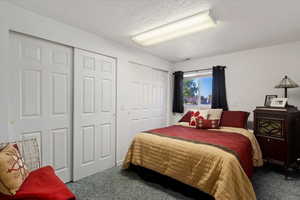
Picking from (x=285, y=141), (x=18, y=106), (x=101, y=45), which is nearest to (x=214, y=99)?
(x=285, y=141)

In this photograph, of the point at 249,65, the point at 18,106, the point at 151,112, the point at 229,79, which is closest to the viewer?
the point at 18,106

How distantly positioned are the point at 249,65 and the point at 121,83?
8.44 feet

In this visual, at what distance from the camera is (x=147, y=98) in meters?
3.61

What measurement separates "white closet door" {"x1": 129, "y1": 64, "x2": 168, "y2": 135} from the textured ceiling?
2.81ft

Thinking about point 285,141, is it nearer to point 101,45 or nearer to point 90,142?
point 90,142

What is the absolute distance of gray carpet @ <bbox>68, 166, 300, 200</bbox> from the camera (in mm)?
1938

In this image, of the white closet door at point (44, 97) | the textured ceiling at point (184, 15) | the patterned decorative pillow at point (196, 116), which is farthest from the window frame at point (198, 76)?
the white closet door at point (44, 97)

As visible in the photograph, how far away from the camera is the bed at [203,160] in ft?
5.13

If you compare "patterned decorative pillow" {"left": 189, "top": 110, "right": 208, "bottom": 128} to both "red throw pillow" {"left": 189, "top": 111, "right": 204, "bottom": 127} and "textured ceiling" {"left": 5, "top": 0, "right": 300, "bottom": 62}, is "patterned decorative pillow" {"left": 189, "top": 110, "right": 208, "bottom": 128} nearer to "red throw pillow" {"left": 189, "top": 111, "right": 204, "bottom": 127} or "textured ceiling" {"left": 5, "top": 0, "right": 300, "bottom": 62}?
"red throw pillow" {"left": 189, "top": 111, "right": 204, "bottom": 127}

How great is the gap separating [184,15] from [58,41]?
66.1 inches

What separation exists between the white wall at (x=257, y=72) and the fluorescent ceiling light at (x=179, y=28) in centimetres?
166

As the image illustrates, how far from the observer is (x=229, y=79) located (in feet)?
11.3

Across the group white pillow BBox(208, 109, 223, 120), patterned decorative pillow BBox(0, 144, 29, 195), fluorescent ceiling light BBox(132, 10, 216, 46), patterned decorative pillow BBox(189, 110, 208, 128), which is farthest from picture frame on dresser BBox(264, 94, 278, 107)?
patterned decorative pillow BBox(0, 144, 29, 195)

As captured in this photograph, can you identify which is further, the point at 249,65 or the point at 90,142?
the point at 249,65
